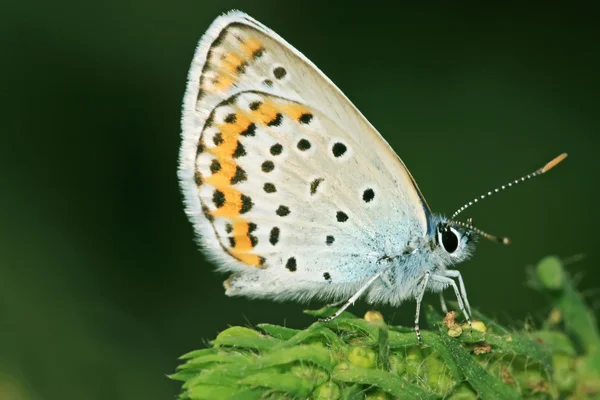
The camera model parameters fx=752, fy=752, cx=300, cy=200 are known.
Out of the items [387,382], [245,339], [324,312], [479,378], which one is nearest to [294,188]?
[324,312]

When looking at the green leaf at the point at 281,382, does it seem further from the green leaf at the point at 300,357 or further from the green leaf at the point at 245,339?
the green leaf at the point at 245,339

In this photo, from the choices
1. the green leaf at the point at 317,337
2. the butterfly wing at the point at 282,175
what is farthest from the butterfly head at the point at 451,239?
the green leaf at the point at 317,337

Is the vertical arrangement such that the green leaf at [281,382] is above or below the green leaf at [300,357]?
below

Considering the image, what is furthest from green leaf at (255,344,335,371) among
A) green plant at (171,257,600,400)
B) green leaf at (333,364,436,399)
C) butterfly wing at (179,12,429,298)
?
butterfly wing at (179,12,429,298)

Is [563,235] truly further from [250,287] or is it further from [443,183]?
[250,287]

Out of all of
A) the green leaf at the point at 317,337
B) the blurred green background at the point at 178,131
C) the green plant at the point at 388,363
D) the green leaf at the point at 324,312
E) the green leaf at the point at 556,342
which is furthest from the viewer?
the blurred green background at the point at 178,131

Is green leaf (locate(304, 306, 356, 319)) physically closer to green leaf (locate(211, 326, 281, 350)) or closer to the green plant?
the green plant

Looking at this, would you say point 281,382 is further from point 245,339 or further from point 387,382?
point 387,382
